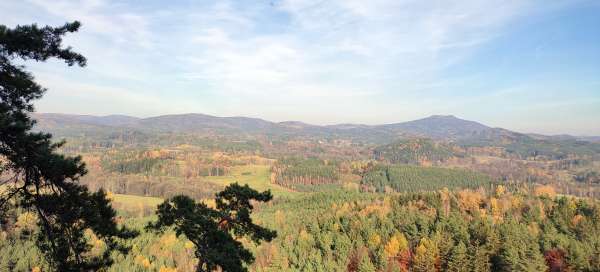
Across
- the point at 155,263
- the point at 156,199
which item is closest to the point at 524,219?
the point at 155,263

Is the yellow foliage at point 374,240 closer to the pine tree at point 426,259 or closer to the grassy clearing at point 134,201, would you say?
the pine tree at point 426,259

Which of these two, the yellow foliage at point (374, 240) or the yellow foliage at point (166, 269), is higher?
the yellow foliage at point (374, 240)

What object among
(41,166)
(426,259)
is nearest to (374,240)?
(426,259)

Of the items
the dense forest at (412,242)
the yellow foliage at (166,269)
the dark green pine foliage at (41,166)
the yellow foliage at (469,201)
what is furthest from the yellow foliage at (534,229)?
the dark green pine foliage at (41,166)

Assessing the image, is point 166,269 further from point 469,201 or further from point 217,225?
point 469,201

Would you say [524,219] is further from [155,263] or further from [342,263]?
[155,263]

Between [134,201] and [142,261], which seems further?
[134,201]
